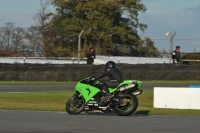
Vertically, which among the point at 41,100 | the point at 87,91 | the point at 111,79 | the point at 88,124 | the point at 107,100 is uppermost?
the point at 111,79

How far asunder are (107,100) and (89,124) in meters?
2.34

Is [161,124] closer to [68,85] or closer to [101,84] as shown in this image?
[101,84]

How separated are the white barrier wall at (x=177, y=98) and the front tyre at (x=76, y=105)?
353 cm

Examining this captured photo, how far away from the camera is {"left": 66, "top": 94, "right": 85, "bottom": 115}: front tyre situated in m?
13.2

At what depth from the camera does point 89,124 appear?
1074cm

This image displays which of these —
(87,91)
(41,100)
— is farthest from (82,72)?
(87,91)

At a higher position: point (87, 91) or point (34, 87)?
point (87, 91)

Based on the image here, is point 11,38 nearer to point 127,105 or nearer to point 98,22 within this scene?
point 98,22

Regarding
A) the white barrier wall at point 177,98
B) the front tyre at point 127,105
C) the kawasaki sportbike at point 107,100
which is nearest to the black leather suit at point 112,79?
the kawasaki sportbike at point 107,100

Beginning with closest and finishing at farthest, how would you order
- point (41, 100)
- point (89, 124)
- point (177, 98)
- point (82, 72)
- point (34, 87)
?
point (89, 124)
point (177, 98)
point (41, 100)
point (34, 87)
point (82, 72)

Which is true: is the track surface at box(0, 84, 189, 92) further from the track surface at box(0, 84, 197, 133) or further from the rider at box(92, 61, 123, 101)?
the track surface at box(0, 84, 197, 133)

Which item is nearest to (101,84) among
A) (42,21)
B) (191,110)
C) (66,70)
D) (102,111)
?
(102,111)

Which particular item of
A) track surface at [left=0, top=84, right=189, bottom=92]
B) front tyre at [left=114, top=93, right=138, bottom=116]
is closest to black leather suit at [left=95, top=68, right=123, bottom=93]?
front tyre at [left=114, top=93, right=138, bottom=116]

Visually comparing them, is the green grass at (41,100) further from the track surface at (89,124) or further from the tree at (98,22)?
the tree at (98,22)
